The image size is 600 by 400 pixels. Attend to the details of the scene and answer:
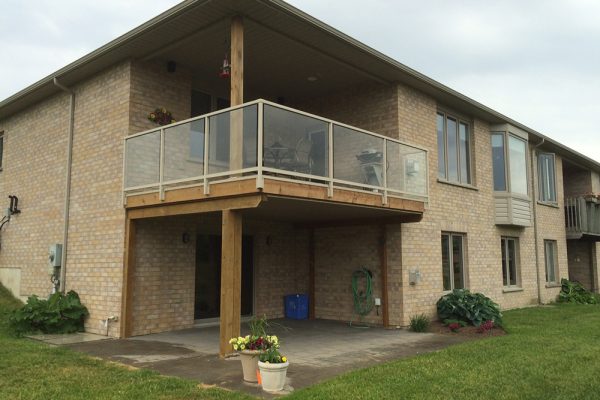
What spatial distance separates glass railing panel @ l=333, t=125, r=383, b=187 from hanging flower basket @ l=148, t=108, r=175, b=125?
395cm

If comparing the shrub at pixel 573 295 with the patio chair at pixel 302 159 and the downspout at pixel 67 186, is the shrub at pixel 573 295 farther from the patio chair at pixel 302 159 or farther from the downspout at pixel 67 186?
the downspout at pixel 67 186

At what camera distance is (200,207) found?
8812 mm

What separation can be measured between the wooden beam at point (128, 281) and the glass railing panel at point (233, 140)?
2784 mm

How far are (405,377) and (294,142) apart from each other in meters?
3.75

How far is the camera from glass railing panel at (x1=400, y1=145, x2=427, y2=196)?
1067cm

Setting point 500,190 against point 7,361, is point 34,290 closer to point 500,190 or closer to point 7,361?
point 7,361

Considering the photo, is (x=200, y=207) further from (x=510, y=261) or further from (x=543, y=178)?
(x=543, y=178)

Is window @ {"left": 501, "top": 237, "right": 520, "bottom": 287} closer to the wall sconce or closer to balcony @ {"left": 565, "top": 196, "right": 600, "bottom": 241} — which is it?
balcony @ {"left": 565, "top": 196, "right": 600, "bottom": 241}

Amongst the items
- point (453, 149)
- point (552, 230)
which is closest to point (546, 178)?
point (552, 230)

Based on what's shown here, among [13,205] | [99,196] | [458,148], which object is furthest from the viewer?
[458,148]

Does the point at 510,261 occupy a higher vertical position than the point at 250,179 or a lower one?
lower

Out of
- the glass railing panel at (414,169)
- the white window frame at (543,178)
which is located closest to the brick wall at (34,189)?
the glass railing panel at (414,169)

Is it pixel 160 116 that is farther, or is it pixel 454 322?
pixel 454 322

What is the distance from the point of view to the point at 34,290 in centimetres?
1284
